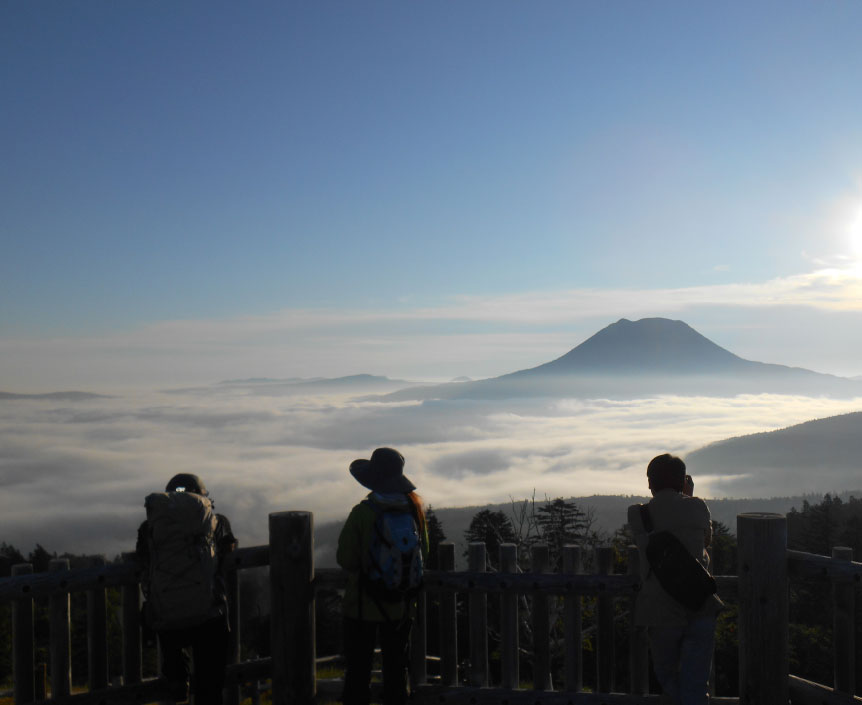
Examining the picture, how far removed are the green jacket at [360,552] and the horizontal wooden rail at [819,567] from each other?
3039mm

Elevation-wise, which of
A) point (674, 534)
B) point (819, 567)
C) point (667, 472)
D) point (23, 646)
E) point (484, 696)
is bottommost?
point (484, 696)

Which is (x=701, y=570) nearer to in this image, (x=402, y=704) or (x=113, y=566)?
(x=402, y=704)

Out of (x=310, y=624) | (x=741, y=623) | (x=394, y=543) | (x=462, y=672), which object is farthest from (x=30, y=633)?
(x=462, y=672)

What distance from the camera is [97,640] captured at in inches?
218

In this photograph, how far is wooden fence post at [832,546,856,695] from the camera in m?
5.37

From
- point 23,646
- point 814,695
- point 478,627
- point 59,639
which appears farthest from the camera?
point 478,627

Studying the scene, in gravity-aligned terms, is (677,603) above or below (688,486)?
below

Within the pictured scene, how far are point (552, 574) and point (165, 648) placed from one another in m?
3.03

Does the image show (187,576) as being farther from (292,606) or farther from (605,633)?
(605,633)

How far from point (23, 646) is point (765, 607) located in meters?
5.52

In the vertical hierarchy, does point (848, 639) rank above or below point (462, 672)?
above

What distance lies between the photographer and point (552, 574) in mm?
5773

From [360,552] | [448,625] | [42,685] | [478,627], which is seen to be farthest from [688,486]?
[42,685]

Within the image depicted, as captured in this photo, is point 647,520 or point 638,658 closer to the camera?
point 647,520
